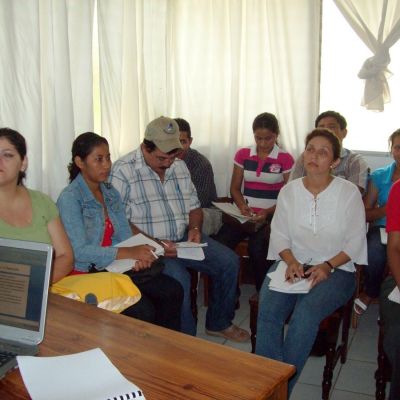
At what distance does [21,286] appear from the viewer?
143 centimetres

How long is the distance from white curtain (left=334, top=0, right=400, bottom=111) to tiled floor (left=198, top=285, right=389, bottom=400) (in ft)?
5.17

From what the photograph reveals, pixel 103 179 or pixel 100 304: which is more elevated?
pixel 103 179

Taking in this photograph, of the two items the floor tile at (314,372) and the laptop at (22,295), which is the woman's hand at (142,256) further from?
the laptop at (22,295)

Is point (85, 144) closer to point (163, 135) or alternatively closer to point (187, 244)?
point (163, 135)

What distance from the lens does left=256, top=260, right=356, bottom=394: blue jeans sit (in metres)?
2.40

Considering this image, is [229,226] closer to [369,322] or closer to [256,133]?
[256,133]

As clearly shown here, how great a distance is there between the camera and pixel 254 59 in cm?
419

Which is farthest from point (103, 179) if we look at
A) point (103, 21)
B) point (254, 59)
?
point (254, 59)

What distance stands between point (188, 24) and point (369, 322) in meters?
2.62

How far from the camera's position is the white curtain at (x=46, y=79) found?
319cm

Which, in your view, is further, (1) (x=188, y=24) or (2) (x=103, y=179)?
(1) (x=188, y=24)

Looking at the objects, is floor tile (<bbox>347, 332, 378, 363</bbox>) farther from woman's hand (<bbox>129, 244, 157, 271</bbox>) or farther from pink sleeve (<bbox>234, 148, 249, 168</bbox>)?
pink sleeve (<bbox>234, 148, 249, 168</bbox>)

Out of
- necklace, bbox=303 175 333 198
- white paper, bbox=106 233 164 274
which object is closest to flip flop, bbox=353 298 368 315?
necklace, bbox=303 175 333 198

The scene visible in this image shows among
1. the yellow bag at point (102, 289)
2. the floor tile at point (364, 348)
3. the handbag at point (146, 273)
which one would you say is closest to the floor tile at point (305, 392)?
the floor tile at point (364, 348)
